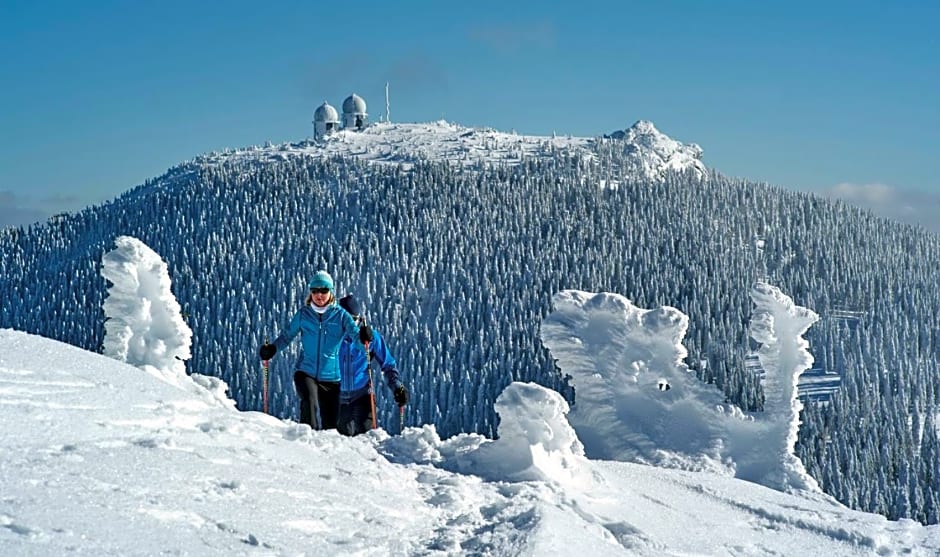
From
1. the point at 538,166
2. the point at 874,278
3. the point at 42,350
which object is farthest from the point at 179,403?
the point at 538,166

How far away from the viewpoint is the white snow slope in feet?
17.9

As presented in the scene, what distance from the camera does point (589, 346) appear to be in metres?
15.1

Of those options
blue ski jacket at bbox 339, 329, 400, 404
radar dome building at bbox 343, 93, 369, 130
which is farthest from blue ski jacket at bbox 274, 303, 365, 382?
radar dome building at bbox 343, 93, 369, 130

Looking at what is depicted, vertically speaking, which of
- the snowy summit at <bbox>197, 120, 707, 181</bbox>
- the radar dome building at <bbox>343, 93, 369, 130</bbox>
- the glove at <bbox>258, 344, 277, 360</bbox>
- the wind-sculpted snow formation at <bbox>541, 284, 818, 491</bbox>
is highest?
the radar dome building at <bbox>343, 93, 369, 130</bbox>

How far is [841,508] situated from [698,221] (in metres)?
97.4

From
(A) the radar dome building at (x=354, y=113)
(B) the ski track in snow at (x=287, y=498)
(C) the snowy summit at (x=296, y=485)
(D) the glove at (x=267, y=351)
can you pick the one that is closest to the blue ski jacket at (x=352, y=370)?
(D) the glove at (x=267, y=351)

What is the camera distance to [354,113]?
122 meters

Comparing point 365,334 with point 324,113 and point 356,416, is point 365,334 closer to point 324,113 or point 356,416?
point 356,416

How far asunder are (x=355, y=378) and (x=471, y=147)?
11107cm

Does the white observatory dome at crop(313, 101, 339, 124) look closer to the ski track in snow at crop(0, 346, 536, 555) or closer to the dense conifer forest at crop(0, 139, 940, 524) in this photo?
the dense conifer forest at crop(0, 139, 940, 524)

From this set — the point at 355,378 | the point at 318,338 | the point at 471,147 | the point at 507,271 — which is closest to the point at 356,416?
the point at 355,378

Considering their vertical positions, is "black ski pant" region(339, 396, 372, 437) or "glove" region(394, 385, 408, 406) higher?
"glove" region(394, 385, 408, 406)

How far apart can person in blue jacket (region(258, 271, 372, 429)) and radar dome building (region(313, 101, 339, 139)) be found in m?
114

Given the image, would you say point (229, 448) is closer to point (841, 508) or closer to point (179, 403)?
point (179, 403)
